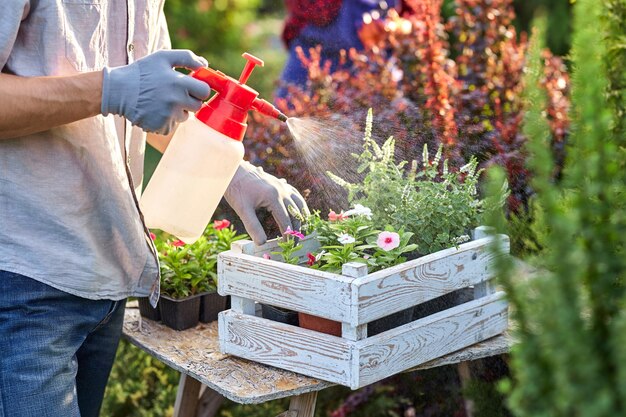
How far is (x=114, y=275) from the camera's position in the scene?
1874 mm

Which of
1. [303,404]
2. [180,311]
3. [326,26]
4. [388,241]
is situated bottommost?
[303,404]

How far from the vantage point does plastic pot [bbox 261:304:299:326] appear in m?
1.94

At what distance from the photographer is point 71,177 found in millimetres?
1767

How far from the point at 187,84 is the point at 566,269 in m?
1.04

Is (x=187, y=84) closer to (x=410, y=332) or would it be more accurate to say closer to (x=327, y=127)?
(x=410, y=332)

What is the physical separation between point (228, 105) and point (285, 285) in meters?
0.41

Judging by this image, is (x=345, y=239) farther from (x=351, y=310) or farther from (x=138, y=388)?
(x=138, y=388)

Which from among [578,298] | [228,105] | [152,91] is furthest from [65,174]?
[578,298]

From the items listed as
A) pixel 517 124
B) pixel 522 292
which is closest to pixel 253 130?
pixel 517 124

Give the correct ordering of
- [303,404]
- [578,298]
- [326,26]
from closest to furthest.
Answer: [578,298]
[303,404]
[326,26]

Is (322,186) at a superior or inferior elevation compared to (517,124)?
inferior

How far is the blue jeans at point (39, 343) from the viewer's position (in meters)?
1.72

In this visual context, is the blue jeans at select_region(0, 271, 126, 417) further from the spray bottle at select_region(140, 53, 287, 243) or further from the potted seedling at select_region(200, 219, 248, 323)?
the potted seedling at select_region(200, 219, 248, 323)

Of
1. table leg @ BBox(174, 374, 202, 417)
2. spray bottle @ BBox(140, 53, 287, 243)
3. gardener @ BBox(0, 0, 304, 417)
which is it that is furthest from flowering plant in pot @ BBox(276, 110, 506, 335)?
table leg @ BBox(174, 374, 202, 417)
